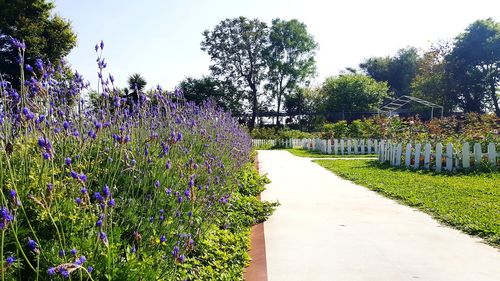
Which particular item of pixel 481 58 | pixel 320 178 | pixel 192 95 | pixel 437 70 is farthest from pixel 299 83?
pixel 320 178

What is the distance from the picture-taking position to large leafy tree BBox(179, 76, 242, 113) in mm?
42281

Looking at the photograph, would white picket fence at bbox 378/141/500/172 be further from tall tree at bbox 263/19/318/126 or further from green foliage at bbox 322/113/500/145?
tall tree at bbox 263/19/318/126

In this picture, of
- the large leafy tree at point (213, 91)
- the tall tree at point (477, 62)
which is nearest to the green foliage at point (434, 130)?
the tall tree at point (477, 62)

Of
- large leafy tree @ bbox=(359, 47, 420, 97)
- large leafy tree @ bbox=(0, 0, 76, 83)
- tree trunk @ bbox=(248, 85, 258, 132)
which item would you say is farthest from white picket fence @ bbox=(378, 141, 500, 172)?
large leafy tree @ bbox=(359, 47, 420, 97)

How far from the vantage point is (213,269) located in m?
2.82

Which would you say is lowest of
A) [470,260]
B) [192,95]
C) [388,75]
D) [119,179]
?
[470,260]

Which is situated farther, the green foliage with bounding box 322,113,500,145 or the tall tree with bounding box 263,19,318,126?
the tall tree with bounding box 263,19,318,126

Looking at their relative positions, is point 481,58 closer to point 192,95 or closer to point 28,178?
point 192,95

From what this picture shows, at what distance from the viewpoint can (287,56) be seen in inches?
1871

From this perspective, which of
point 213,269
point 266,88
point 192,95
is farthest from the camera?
point 266,88

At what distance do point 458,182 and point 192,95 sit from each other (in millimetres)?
36309

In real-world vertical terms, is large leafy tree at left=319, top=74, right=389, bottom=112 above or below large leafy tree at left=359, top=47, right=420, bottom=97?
below

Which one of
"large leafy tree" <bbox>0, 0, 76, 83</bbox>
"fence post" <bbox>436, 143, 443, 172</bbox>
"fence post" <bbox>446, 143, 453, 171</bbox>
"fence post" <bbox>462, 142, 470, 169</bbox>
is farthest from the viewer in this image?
"large leafy tree" <bbox>0, 0, 76, 83</bbox>

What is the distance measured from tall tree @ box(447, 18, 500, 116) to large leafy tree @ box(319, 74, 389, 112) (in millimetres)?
7883
